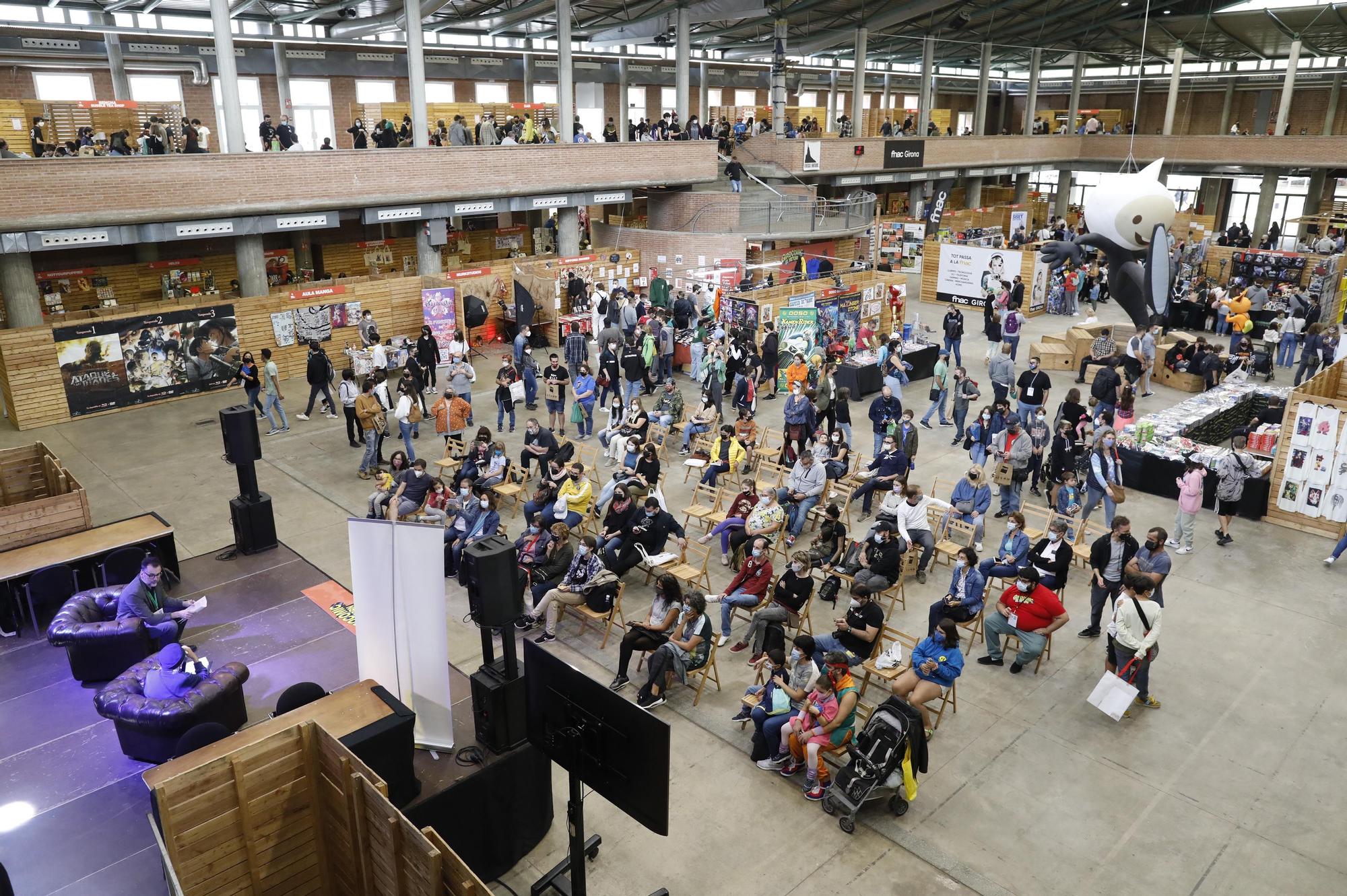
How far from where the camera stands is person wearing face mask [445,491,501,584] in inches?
467

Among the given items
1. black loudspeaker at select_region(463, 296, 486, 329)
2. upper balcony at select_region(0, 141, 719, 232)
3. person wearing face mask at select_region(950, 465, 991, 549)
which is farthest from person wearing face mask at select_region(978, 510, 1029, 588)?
upper balcony at select_region(0, 141, 719, 232)

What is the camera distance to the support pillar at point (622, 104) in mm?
42250

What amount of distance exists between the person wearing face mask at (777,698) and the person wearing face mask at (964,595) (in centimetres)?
171

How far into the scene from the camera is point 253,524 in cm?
1207

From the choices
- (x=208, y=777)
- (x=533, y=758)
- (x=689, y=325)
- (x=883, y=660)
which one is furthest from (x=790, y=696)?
(x=689, y=325)

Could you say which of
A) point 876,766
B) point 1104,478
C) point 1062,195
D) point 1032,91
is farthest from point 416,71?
point 1062,195

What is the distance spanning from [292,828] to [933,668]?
538cm

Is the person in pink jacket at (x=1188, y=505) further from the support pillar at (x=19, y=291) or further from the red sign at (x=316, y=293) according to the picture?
the support pillar at (x=19, y=291)

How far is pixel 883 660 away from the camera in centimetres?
902

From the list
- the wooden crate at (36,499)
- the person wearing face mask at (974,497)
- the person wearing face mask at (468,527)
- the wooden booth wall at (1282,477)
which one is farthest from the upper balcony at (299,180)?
the wooden booth wall at (1282,477)

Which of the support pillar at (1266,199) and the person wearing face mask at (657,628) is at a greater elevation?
the support pillar at (1266,199)

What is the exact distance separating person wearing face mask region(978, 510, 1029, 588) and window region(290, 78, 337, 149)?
30906mm

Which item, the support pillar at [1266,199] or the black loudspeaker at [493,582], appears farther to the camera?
the support pillar at [1266,199]

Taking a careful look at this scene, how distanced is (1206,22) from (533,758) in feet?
150
